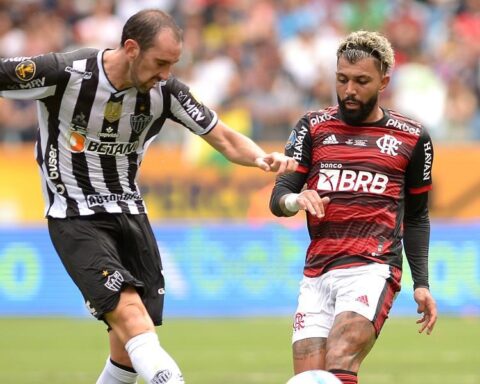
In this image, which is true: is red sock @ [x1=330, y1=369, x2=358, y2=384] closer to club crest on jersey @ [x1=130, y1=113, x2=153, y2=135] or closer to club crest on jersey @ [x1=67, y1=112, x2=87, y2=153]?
club crest on jersey @ [x1=130, y1=113, x2=153, y2=135]

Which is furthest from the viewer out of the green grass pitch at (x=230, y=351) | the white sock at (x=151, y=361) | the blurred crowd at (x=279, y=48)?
the blurred crowd at (x=279, y=48)

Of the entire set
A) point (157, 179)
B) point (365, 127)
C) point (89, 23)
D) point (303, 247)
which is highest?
point (89, 23)

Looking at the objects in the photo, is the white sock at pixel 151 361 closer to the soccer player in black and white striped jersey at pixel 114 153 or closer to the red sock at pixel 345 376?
the soccer player in black and white striped jersey at pixel 114 153

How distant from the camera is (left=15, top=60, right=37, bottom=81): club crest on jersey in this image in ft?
24.6

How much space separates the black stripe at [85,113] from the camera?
771 cm

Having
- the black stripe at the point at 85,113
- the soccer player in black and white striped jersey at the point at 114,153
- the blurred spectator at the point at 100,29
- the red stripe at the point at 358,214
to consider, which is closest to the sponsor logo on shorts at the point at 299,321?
the red stripe at the point at 358,214

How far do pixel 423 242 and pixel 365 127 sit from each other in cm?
86

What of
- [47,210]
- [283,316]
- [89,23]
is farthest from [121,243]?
[89,23]

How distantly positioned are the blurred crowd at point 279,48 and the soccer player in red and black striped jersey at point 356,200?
36.6 ft

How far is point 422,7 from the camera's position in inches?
823

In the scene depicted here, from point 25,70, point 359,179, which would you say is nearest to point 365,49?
point 359,179

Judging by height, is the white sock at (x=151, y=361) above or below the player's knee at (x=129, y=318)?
below

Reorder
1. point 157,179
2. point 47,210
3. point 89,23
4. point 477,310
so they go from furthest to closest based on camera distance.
→ point 89,23 < point 157,179 < point 477,310 < point 47,210

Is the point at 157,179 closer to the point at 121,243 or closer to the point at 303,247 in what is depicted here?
the point at 303,247
